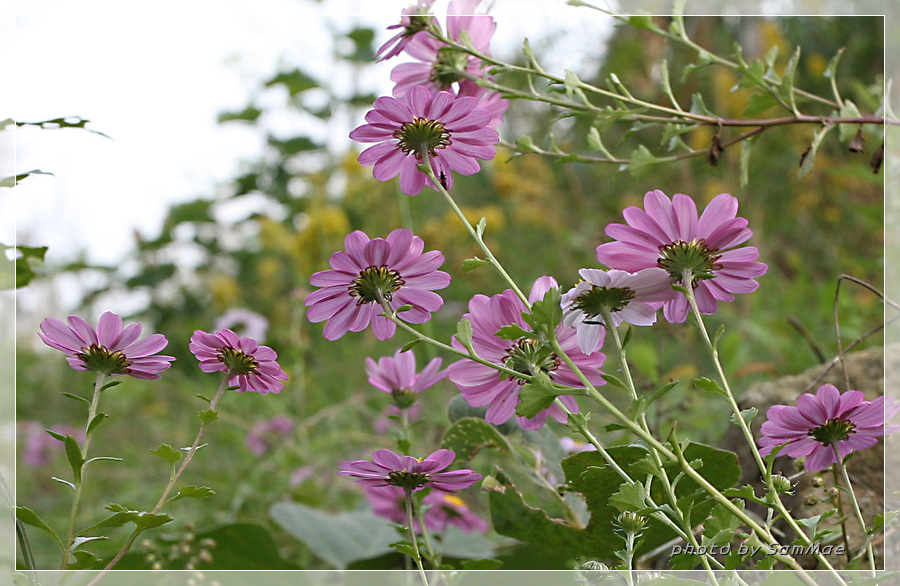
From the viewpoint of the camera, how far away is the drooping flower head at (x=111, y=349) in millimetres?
350

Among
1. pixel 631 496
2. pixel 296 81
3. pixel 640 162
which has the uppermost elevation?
pixel 296 81

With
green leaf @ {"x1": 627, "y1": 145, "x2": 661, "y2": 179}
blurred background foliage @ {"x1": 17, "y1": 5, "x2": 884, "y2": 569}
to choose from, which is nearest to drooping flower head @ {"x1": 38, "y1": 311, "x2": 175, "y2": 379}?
green leaf @ {"x1": 627, "y1": 145, "x2": 661, "y2": 179}

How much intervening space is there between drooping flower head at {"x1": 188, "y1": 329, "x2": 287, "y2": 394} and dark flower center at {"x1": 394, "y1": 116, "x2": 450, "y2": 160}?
12 cm

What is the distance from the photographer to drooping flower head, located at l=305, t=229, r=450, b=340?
34cm

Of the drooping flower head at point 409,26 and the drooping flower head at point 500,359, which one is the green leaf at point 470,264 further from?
the drooping flower head at point 409,26

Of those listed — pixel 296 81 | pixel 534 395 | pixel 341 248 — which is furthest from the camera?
pixel 341 248

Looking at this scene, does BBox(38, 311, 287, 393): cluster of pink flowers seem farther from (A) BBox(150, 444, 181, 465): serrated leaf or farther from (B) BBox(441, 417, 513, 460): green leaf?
(B) BBox(441, 417, 513, 460): green leaf

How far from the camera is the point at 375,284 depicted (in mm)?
352

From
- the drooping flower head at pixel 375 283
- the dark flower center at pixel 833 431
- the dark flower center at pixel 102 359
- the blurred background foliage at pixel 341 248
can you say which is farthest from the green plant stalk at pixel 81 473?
the blurred background foliage at pixel 341 248

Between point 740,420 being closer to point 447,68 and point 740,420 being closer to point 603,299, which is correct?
point 603,299

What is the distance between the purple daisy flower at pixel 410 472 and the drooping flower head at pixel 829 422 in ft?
0.52

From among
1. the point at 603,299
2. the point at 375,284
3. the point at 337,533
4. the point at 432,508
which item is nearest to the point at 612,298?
the point at 603,299

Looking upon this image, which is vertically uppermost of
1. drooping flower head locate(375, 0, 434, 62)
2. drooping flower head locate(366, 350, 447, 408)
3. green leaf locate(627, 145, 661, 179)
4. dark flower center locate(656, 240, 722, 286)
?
drooping flower head locate(375, 0, 434, 62)

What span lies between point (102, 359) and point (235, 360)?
0.21 feet
